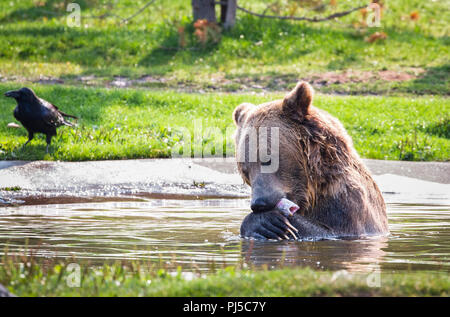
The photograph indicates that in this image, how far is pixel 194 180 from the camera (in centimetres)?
1228

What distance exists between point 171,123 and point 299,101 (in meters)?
9.47

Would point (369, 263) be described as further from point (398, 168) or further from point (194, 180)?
point (398, 168)

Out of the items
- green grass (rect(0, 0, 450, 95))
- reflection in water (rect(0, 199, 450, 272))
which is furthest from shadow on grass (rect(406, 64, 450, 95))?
reflection in water (rect(0, 199, 450, 272))

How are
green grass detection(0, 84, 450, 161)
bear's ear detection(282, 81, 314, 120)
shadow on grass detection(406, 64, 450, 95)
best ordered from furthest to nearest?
shadow on grass detection(406, 64, 450, 95) → green grass detection(0, 84, 450, 161) → bear's ear detection(282, 81, 314, 120)

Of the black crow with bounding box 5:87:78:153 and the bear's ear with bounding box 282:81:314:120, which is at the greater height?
the bear's ear with bounding box 282:81:314:120

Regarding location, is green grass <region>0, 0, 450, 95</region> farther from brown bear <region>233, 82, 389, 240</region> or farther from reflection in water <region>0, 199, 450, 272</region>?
brown bear <region>233, 82, 389, 240</region>

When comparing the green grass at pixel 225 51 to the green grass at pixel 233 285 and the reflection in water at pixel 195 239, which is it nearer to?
the reflection in water at pixel 195 239

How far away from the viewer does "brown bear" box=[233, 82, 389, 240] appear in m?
6.49

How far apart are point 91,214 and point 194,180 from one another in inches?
118

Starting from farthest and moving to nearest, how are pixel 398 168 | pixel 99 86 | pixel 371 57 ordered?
pixel 371 57 → pixel 99 86 → pixel 398 168

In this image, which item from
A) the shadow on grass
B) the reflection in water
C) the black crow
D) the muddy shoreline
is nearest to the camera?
the reflection in water

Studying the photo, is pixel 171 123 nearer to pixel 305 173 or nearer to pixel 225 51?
pixel 225 51

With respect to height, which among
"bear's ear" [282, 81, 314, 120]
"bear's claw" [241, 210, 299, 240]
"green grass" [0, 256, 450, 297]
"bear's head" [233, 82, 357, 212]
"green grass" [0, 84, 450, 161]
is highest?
"bear's ear" [282, 81, 314, 120]

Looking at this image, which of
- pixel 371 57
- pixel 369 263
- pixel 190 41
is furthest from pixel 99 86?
pixel 369 263
